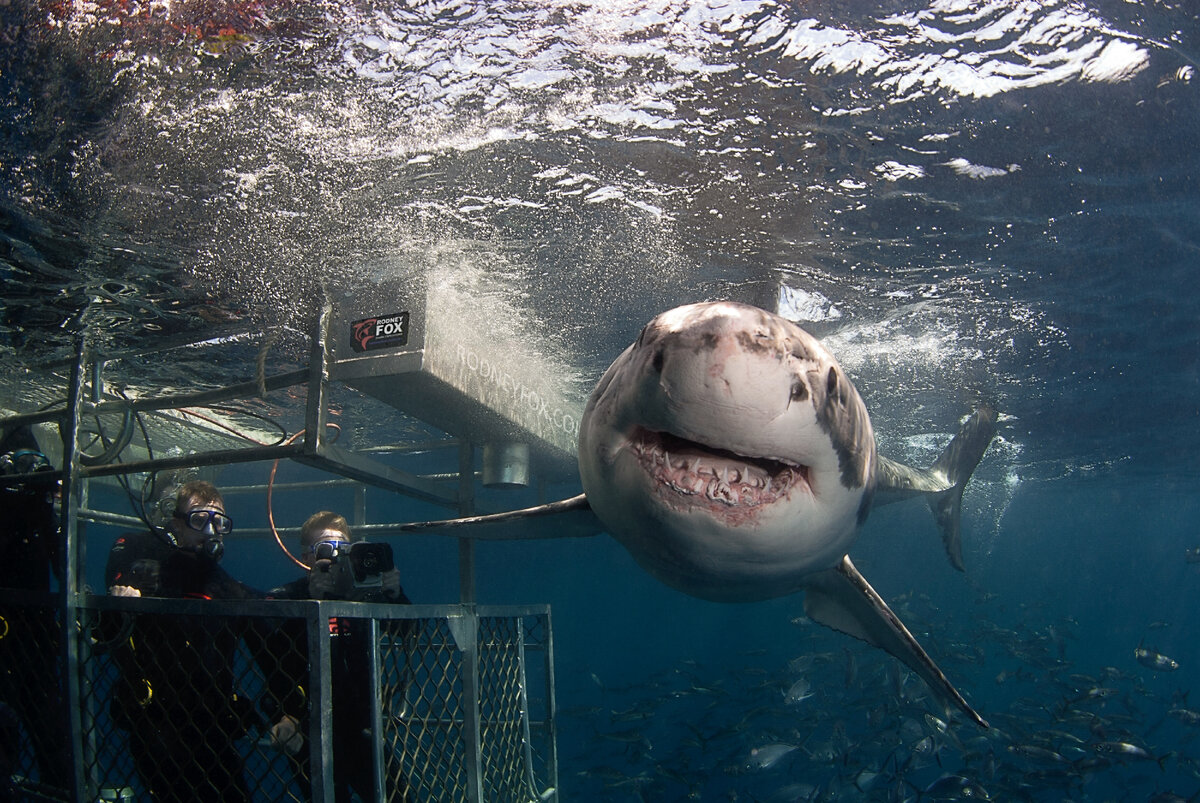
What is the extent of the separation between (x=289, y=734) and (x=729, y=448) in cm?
334

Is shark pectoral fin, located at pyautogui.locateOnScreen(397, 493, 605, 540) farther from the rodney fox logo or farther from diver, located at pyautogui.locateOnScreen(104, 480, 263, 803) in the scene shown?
the rodney fox logo

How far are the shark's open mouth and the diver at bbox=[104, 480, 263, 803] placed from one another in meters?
2.11

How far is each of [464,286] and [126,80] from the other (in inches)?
158

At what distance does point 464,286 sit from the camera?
8133 millimetres

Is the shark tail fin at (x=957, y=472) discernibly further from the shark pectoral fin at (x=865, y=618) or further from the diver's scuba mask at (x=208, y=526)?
the diver's scuba mask at (x=208, y=526)

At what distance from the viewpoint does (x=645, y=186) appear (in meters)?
6.34

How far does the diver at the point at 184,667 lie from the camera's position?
328cm

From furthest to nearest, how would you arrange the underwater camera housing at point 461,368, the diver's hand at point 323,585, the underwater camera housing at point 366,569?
the underwater camera housing at point 461,368 < the diver's hand at point 323,585 < the underwater camera housing at point 366,569

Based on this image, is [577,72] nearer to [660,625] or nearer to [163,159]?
[163,159]

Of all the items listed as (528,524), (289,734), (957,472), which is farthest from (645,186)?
(957,472)

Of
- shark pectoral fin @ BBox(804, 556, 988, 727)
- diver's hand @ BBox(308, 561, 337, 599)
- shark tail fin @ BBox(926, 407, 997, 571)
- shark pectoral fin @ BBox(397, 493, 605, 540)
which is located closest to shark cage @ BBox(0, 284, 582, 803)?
shark pectoral fin @ BBox(397, 493, 605, 540)

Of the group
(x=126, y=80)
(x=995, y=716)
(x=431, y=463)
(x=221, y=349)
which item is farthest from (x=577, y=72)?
(x=431, y=463)

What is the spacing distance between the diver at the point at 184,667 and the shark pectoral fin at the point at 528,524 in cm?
128

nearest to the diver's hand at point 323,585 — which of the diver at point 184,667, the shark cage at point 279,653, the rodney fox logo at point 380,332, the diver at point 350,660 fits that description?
the diver at point 350,660
